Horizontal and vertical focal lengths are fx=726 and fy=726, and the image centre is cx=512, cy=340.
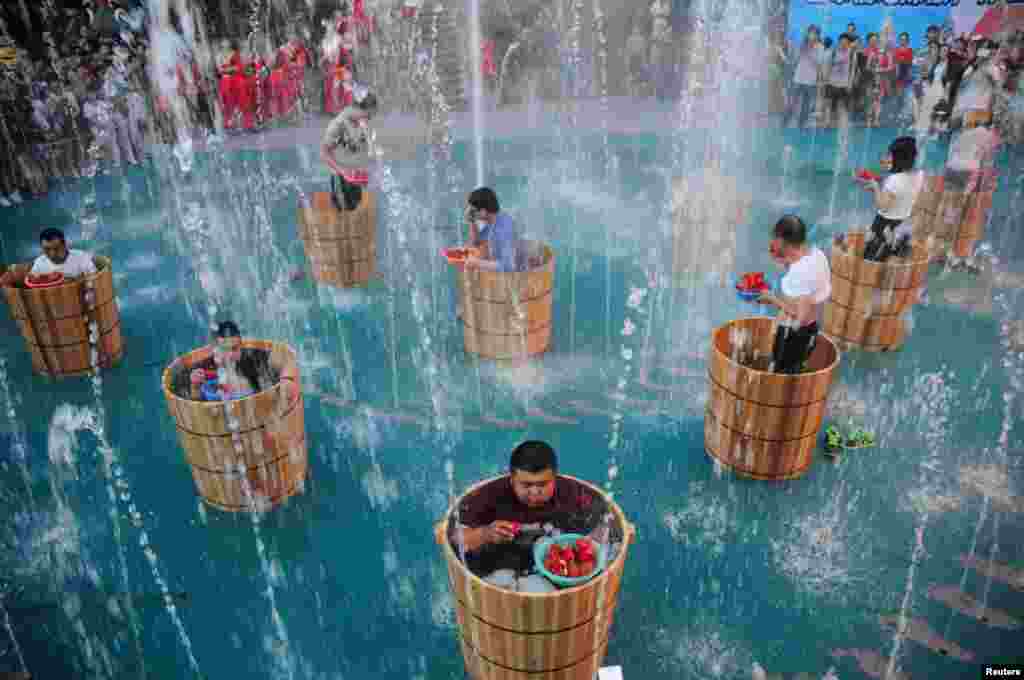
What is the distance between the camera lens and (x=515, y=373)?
6.75m

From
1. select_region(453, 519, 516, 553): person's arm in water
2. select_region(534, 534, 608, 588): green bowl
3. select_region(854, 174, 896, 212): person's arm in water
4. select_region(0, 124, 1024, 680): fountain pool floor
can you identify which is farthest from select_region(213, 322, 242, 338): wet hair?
select_region(854, 174, 896, 212): person's arm in water

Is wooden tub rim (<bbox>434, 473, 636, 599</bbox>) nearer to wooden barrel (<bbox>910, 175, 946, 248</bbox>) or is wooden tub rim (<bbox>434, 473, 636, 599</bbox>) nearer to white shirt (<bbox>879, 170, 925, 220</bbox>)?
white shirt (<bbox>879, 170, 925, 220</bbox>)

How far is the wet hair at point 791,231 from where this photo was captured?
4.74 m

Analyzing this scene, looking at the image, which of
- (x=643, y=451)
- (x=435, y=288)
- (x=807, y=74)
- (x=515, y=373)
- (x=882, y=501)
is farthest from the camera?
(x=807, y=74)

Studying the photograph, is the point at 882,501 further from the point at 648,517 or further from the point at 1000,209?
the point at 1000,209

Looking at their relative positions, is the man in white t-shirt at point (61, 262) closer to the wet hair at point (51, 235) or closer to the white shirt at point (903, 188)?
the wet hair at point (51, 235)

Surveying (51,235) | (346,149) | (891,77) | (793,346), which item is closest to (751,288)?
(793,346)

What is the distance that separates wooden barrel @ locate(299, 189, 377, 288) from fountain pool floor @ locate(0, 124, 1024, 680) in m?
0.24

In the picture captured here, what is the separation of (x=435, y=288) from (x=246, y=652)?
4.95 metres

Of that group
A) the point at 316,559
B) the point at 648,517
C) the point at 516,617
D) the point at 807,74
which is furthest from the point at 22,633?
the point at 807,74

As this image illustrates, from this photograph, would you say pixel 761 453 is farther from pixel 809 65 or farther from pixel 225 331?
pixel 809 65

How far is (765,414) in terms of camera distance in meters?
5.00

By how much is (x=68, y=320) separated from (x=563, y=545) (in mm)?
5284

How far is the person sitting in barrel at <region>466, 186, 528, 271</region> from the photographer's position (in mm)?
6121
